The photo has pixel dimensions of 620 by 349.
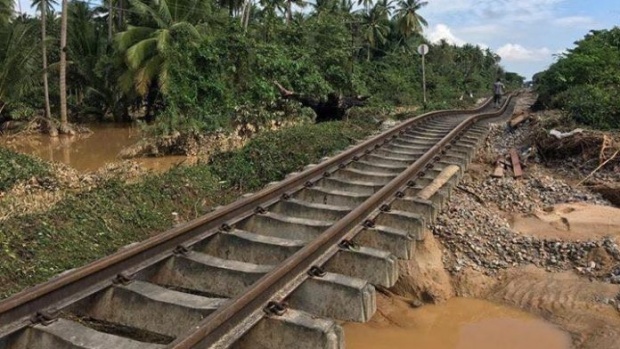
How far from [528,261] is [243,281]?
117 inches

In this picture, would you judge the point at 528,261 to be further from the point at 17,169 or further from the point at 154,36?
the point at 154,36

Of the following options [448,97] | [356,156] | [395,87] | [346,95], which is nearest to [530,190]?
[356,156]

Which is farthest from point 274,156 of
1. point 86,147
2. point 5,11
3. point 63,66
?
point 5,11

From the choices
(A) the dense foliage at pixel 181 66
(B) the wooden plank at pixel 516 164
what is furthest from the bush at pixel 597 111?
(A) the dense foliage at pixel 181 66

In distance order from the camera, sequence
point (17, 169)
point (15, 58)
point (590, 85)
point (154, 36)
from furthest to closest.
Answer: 1. point (154, 36)
2. point (15, 58)
3. point (590, 85)
4. point (17, 169)

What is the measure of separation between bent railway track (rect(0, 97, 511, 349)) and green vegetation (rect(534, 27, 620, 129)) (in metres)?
6.21

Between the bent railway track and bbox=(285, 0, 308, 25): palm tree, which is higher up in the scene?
bbox=(285, 0, 308, 25): palm tree

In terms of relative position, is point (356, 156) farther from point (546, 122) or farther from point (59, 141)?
point (59, 141)

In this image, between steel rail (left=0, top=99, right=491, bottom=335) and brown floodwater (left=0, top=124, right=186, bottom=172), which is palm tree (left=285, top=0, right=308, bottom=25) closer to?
brown floodwater (left=0, top=124, right=186, bottom=172)

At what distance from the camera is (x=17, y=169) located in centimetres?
1009

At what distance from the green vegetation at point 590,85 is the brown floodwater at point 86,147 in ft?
31.4

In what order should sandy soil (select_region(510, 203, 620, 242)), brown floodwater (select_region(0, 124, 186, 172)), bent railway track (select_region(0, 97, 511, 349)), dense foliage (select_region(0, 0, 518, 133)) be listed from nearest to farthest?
1. bent railway track (select_region(0, 97, 511, 349))
2. sandy soil (select_region(510, 203, 620, 242))
3. brown floodwater (select_region(0, 124, 186, 172))
4. dense foliage (select_region(0, 0, 518, 133))

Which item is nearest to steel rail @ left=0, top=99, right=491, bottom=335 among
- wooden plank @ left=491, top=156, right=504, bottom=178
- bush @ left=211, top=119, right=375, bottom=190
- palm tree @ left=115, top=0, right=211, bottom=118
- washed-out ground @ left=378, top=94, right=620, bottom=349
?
washed-out ground @ left=378, top=94, right=620, bottom=349

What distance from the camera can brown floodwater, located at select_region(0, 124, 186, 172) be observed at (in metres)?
16.1
